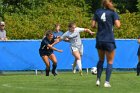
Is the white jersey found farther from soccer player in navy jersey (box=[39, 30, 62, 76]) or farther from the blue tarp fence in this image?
the blue tarp fence

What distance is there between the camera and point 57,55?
23.5 m

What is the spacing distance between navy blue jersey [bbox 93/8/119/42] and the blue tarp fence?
33.7 feet

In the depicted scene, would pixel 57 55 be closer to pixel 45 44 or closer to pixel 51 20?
pixel 45 44

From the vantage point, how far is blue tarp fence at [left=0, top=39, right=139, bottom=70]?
23.0m

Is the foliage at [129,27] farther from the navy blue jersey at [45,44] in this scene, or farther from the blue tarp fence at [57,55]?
the navy blue jersey at [45,44]

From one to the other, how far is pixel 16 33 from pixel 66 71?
576 centimetres

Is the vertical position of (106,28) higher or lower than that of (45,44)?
higher

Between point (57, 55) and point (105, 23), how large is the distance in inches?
418

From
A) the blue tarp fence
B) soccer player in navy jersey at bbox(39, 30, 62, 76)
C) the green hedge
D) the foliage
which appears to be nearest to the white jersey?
soccer player in navy jersey at bbox(39, 30, 62, 76)

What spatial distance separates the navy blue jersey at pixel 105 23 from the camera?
12.9 metres

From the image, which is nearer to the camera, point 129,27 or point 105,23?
point 105,23

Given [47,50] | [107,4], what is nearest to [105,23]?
[107,4]

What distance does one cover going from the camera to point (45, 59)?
67.2 feet

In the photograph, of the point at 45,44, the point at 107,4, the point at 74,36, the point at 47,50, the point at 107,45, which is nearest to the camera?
the point at 107,4
